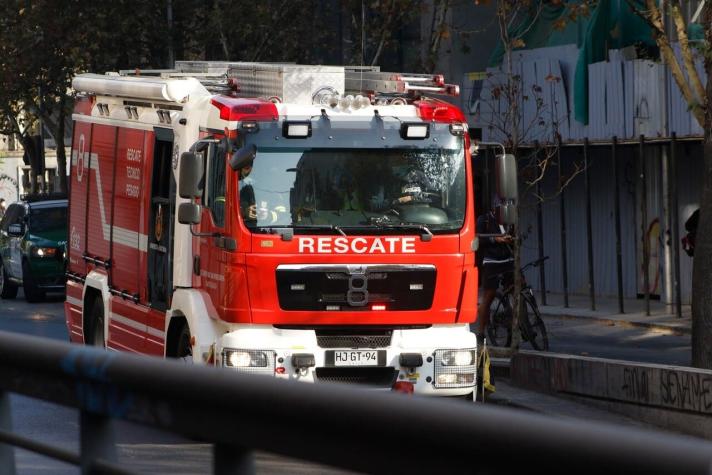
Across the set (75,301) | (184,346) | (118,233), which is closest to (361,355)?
(184,346)

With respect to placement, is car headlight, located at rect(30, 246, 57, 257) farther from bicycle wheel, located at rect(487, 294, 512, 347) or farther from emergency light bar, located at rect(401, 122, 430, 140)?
emergency light bar, located at rect(401, 122, 430, 140)

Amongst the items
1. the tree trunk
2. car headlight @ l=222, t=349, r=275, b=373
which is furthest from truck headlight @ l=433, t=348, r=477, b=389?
the tree trunk

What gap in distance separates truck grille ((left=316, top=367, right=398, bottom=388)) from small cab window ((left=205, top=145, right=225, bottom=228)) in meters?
1.33

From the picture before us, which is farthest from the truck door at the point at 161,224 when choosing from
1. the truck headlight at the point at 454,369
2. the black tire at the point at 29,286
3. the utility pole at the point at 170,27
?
the utility pole at the point at 170,27

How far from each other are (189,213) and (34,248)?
15.8 metres

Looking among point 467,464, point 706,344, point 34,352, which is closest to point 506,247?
point 706,344

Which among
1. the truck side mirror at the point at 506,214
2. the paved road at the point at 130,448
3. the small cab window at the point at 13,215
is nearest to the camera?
the paved road at the point at 130,448

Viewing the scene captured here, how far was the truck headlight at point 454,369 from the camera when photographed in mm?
11695

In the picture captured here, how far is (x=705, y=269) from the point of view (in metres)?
13.5

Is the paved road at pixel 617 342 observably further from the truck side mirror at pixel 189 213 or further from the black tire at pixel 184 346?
the truck side mirror at pixel 189 213

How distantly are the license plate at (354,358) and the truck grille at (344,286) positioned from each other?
0.32m

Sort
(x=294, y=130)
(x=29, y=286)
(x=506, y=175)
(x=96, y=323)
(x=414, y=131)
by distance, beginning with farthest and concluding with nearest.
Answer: (x=29, y=286), (x=96, y=323), (x=506, y=175), (x=414, y=131), (x=294, y=130)

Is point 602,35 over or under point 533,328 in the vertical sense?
over

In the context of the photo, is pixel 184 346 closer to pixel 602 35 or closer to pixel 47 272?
pixel 602 35
